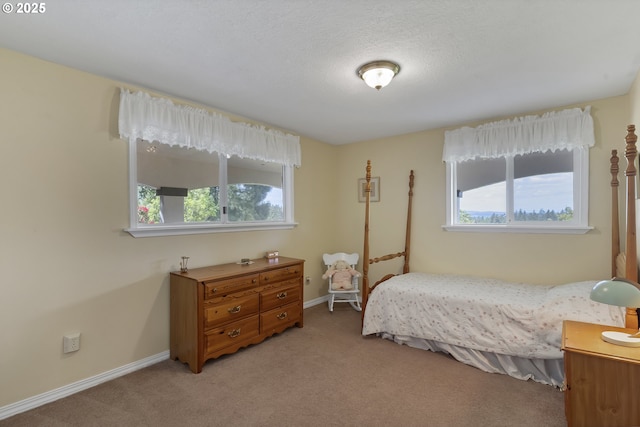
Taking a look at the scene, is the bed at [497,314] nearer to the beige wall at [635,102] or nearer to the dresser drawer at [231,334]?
the beige wall at [635,102]

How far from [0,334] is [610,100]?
5239 millimetres

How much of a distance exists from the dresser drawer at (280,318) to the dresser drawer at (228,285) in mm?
379

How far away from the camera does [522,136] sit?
322 cm

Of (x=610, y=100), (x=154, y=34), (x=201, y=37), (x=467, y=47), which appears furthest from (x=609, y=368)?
(x=154, y=34)

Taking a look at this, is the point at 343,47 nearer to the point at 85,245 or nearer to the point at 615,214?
the point at 85,245

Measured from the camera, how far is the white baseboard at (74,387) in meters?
2.03

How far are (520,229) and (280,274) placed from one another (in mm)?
2655

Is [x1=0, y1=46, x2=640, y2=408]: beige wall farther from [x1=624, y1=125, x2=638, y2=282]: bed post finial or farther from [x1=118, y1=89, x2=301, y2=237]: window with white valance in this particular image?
[x1=624, y1=125, x2=638, y2=282]: bed post finial

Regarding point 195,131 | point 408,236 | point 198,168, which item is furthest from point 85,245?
point 408,236

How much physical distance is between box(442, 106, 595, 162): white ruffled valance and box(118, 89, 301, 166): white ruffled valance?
6.77 ft

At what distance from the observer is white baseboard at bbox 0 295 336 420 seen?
203 centimetres

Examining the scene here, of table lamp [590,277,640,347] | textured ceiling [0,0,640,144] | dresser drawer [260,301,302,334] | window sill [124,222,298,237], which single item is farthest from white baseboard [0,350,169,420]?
table lamp [590,277,640,347]

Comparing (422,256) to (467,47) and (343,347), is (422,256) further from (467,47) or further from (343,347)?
(467,47)

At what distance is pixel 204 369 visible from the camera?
260cm
